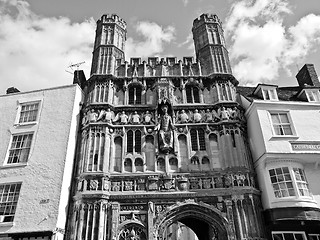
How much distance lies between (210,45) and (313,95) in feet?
27.1

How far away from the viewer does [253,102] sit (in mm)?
17984

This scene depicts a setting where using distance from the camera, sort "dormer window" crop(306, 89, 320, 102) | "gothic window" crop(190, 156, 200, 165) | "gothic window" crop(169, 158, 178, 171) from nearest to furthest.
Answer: "gothic window" crop(169, 158, 178, 171), "gothic window" crop(190, 156, 200, 165), "dormer window" crop(306, 89, 320, 102)

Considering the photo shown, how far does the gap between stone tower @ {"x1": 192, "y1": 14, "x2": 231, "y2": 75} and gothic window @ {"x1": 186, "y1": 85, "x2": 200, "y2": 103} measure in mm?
1596

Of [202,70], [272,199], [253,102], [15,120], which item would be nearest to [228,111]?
[253,102]

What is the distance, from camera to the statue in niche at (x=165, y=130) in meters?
17.8

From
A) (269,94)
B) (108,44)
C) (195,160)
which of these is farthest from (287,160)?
(108,44)

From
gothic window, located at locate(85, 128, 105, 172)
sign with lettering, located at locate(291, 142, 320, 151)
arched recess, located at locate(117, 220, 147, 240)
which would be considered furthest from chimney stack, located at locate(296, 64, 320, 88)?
arched recess, located at locate(117, 220, 147, 240)

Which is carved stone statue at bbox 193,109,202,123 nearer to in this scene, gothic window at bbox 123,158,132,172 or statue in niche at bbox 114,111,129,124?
statue in niche at bbox 114,111,129,124

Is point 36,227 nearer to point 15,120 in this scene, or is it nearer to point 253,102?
point 15,120

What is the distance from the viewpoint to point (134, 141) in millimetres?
18391

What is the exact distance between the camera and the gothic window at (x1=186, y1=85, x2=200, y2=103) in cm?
2031

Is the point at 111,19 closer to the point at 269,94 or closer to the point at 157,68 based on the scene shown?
the point at 157,68

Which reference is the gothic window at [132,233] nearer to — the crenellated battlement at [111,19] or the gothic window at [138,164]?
the gothic window at [138,164]

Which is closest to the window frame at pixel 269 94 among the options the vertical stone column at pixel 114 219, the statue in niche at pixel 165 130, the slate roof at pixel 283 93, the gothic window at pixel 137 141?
the slate roof at pixel 283 93
